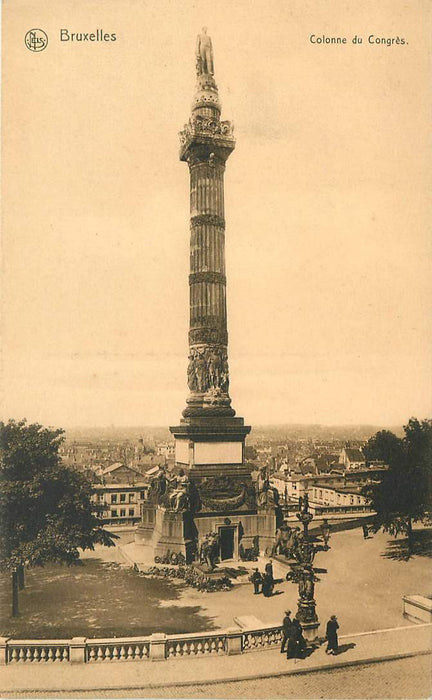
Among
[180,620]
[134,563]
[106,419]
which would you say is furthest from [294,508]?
[180,620]

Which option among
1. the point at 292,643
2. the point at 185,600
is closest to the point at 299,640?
the point at 292,643

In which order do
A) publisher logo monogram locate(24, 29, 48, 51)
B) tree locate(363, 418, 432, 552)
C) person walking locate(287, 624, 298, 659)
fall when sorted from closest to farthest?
person walking locate(287, 624, 298, 659) < publisher logo monogram locate(24, 29, 48, 51) < tree locate(363, 418, 432, 552)

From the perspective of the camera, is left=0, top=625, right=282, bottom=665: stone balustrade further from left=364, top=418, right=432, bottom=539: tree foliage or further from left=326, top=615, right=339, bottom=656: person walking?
left=364, top=418, right=432, bottom=539: tree foliage

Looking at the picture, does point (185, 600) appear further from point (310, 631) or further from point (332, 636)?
point (332, 636)

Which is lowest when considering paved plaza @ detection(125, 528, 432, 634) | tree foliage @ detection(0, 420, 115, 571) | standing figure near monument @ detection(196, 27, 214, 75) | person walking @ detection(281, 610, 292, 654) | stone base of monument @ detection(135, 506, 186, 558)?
paved plaza @ detection(125, 528, 432, 634)

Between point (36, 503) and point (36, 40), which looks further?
point (36, 503)

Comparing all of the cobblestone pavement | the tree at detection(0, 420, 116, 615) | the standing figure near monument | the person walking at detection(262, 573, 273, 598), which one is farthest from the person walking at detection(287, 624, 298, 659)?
the standing figure near monument

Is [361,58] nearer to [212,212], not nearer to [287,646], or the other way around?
[212,212]
